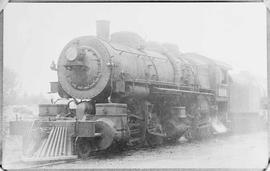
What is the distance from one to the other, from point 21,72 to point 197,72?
17.4 ft

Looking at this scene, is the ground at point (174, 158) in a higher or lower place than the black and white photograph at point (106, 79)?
lower

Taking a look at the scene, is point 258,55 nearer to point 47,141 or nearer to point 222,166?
point 222,166

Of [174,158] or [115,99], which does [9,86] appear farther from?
[174,158]

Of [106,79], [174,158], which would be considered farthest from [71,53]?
[174,158]

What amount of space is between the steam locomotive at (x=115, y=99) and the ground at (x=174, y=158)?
0.26 meters

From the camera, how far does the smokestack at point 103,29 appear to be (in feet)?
28.1

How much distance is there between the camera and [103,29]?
28.6ft

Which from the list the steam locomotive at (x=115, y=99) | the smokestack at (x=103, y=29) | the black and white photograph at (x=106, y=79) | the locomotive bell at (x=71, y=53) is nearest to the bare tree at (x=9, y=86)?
the black and white photograph at (x=106, y=79)

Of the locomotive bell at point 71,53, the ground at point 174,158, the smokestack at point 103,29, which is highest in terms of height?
the smokestack at point 103,29

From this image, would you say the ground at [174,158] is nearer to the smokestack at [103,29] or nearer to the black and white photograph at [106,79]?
the black and white photograph at [106,79]

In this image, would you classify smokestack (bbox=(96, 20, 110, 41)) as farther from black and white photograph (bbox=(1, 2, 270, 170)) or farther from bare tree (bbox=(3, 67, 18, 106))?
bare tree (bbox=(3, 67, 18, 106))

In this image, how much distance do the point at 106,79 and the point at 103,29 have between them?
3.73 feet

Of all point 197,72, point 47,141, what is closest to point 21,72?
point 47,141

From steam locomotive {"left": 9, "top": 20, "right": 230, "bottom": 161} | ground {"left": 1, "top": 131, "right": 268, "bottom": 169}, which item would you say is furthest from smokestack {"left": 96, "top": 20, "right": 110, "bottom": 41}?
ground {"left": 1, "top": 131, "right": 268, "bottom": 169}
